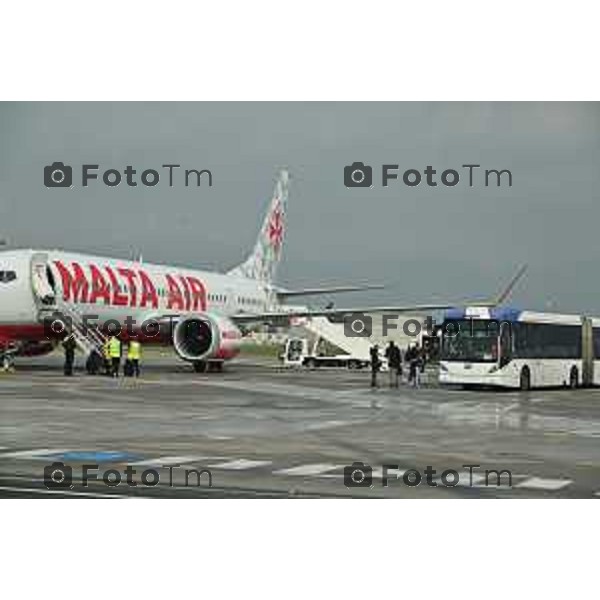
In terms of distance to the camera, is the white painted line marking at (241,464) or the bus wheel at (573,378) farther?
the bus wheel at (573,378)

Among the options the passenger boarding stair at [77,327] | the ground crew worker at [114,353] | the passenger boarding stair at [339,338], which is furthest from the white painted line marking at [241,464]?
the passenger boarding stair at [339,338]

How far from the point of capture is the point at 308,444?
17422 millimetres

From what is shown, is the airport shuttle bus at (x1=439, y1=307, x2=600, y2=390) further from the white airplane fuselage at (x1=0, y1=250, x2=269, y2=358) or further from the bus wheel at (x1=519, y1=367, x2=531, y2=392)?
the white airplane fuselage at (x1=0, y1=250, x2=269, y2=358)

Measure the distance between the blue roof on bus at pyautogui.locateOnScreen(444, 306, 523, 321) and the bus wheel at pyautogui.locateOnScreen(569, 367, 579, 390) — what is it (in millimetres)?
4926

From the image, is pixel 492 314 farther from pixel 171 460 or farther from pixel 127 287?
pixel 171 460

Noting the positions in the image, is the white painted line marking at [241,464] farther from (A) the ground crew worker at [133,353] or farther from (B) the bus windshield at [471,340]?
(A) the ground crew worker at [133,353]

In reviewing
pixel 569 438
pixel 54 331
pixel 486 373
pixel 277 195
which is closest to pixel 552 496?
pixel 569 438

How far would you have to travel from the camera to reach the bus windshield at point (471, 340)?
36469 mm

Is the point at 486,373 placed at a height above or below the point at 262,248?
below

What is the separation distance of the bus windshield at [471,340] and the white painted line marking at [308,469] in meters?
22.5

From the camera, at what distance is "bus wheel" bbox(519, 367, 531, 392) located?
37312 millimetres

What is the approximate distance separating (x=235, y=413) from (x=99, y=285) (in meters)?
16.9

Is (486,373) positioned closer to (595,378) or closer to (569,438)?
(595,378)

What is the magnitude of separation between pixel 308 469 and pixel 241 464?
0.94 m
